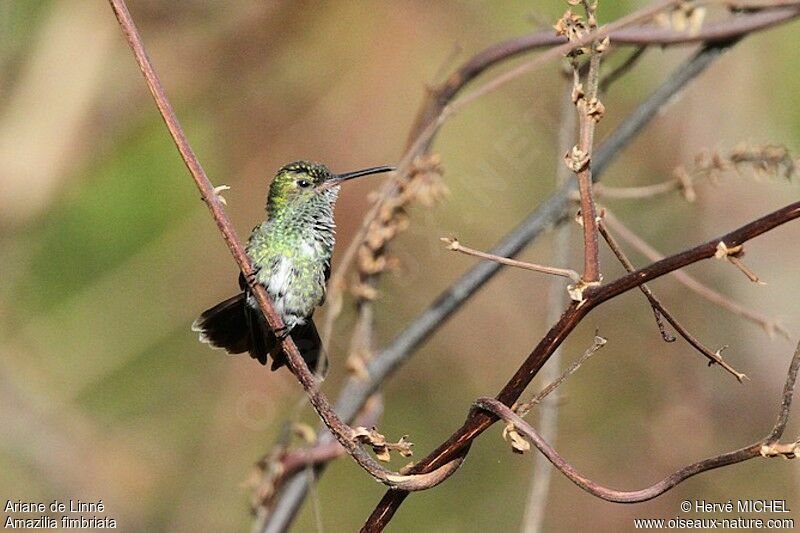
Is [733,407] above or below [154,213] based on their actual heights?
below

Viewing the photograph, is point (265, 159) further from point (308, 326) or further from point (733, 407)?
point (733, 407)

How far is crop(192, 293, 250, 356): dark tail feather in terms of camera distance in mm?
2840

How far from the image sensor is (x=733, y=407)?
14.4 ft

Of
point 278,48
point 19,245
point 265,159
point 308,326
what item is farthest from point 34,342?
point 308,326

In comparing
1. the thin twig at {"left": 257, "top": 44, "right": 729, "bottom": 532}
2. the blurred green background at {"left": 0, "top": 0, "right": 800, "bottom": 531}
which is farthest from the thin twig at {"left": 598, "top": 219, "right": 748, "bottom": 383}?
the blurred green background at {"left": 0, "top": 0, "right": 800, "bottom": 531}

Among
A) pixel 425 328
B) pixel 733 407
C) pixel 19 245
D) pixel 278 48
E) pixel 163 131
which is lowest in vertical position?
pixel 425 328

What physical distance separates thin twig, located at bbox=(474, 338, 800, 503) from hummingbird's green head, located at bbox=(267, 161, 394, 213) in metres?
1.86

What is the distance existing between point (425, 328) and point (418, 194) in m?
0.42

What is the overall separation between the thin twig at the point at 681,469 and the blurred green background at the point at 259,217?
Result: 296 cm

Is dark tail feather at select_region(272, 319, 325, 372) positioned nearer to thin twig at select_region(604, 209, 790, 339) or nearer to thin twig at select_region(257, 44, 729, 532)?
thin twig at select_region(257, 44, 729, 532)

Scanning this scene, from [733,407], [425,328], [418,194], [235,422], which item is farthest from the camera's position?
[235,422]

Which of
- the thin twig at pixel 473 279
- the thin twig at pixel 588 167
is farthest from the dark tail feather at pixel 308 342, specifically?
the thin twig at pixel 588 167

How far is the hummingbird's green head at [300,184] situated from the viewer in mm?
3359

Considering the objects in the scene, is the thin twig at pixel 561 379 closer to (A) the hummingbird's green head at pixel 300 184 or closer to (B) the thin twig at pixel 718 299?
(B) the thin twig at pixel 718 299
